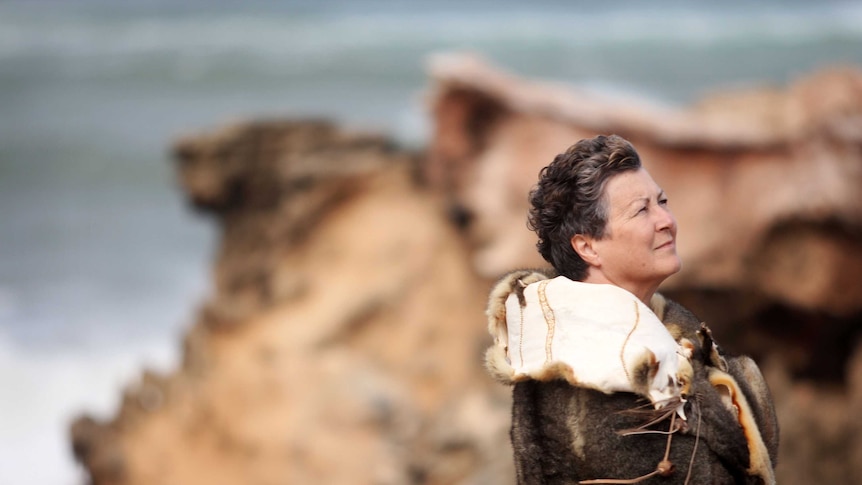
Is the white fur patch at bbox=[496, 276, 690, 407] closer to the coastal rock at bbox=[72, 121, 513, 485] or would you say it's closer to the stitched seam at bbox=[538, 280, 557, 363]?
the stitched seam at bbox=[538, 280, 557, 363]

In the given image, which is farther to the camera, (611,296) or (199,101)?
(199,101)

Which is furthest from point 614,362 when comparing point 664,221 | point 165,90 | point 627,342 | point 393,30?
point 393,30

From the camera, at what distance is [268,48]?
21.3 metres

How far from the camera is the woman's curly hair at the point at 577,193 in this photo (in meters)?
1.87

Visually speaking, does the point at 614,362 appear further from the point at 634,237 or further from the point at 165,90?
the point at 165,90

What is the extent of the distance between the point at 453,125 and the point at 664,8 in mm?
18236

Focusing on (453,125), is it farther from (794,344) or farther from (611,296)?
(611,296)

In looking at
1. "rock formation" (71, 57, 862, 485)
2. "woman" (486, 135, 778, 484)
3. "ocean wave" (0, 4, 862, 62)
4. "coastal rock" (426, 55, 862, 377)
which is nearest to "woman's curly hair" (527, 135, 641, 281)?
"woman" (486, 135, 778, 484)

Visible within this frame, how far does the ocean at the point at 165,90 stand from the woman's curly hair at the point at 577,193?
7.31 metres

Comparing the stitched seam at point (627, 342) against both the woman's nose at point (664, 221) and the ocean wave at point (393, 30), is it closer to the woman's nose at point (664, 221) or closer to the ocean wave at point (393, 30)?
the woman's nose at point (664, 221)

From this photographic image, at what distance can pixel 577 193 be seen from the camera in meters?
1.88

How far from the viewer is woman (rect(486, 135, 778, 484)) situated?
1.78 metres

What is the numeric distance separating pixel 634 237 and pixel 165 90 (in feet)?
59.1

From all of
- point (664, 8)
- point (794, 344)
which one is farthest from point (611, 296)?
point (664, 8)
